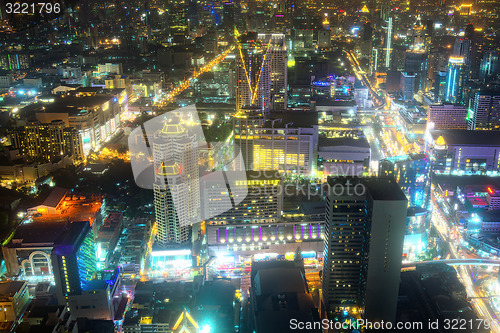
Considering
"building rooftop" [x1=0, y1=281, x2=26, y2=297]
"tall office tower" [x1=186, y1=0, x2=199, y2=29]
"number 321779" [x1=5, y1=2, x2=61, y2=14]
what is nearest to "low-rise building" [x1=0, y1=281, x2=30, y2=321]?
"building rooftop" [x1=0, y1=281, x2=26, y2=297]

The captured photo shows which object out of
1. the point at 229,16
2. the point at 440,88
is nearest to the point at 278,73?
the point at 440,88

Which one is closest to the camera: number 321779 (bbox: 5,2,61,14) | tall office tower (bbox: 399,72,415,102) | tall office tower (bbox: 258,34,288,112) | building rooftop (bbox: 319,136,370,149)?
number 321779 (bbox: 5,2,61,14)

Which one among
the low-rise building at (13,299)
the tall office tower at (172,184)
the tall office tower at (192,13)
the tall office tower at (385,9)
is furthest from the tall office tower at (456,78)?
the tall office tower at (192,13)

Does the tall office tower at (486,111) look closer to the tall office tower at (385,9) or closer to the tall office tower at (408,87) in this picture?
the tall office tower at (408,87)

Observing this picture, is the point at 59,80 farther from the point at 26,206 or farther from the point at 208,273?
the point at 208,273

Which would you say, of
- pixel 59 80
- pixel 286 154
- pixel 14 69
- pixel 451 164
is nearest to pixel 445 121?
pixel 451 164

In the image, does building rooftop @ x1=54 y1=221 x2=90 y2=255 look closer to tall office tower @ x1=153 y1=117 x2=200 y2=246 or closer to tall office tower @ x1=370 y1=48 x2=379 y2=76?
tall office tower @ x1=153 y1=117 x2=200 y2=246
